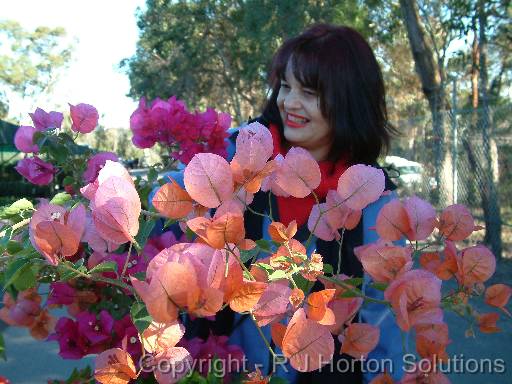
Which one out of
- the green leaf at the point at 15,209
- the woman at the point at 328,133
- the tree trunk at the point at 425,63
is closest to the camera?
the green leaf at the point at 15,209

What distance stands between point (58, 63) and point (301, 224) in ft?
158

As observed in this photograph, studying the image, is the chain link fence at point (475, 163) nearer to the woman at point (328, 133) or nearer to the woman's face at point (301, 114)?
the woman at point (328, 133)

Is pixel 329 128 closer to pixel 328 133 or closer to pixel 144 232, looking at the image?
pixel 328 133

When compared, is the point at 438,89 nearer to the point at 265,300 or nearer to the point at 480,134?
the point at 480,134

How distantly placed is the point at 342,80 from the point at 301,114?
153 mm

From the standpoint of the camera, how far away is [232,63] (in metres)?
21.4

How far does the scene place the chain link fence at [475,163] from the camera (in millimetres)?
6795

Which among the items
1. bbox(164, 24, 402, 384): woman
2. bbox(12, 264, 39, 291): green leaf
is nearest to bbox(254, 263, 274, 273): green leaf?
bbox(12, 264, 39, 291): green leaf

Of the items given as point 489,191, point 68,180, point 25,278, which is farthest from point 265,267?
point 489,191

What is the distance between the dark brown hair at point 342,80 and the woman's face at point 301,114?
0.02 m

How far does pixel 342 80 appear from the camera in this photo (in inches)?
59.4

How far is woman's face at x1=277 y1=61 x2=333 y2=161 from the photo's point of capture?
1.47 metres

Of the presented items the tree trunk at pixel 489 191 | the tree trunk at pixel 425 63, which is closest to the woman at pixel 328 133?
the tree trunk at pixel 489 191

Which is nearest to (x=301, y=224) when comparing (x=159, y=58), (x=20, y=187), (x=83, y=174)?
(x=83, y=174)
